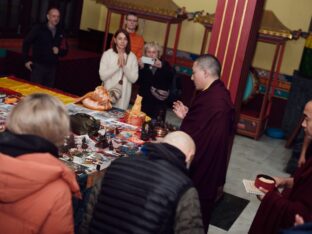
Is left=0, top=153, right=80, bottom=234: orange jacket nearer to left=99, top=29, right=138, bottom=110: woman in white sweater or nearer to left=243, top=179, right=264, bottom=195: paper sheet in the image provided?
left=243, top=179, right=264, bottom=195: paper sheet

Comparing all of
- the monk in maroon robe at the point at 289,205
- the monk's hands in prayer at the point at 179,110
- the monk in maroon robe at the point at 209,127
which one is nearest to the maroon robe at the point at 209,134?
the monk in maroon robe at the point at 209,127

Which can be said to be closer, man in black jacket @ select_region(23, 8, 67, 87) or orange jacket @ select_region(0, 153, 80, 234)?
orange jacket @ select_region(0, 153, 80, 234)

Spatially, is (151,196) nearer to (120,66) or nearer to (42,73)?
(120,66)

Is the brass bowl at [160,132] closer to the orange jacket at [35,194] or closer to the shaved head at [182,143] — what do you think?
the shaved head at [182,143]

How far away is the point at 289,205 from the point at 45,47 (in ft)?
14.7

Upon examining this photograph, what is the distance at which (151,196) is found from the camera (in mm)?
2449

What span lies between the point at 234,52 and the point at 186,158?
2.77 m

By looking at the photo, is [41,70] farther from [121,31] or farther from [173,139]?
[173,139]

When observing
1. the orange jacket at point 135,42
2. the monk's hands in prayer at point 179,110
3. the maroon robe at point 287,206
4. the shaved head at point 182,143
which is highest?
the orange jacket at point 135,42

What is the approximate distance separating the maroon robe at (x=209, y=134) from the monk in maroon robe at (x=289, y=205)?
0.72 meters

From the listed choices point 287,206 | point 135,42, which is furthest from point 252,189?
point 135,42

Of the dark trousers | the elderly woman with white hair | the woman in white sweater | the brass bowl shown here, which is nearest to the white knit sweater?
the woman in white sweater

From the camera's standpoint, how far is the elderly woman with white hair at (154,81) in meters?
5.68

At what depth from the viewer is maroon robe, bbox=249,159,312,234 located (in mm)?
3156
